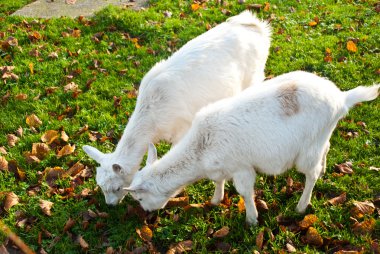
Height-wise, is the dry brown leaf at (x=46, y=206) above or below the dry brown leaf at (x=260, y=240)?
below

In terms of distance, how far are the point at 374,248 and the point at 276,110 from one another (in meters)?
1.58

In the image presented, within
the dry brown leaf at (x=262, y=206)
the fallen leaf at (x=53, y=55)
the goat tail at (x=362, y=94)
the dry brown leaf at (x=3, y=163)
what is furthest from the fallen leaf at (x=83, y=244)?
the fallen leaf at (x=53, y=55)

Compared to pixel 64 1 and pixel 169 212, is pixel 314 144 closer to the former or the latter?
pixel 169 212

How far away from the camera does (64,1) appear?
909 cm

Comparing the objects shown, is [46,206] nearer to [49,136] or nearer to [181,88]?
[49,136]

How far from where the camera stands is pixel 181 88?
484cm

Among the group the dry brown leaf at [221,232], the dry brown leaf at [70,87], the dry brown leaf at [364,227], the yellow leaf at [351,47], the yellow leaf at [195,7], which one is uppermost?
the yellow leaf at [195,7]

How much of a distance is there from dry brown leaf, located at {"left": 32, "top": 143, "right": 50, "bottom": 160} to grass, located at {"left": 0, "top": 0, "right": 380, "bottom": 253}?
0.22ft

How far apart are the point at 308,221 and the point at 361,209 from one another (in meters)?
0.59

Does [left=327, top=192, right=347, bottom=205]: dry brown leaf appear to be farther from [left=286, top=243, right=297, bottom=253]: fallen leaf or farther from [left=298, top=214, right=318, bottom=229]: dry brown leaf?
[left=286, top=243, right=297, bottom=253]: fallen leaf

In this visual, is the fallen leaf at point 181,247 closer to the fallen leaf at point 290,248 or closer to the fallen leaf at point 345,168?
the fallen leaf at point 290,248

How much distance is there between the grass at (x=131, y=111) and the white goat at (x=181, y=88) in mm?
477

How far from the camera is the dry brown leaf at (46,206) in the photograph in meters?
4.49

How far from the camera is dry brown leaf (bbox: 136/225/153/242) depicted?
415 cm
